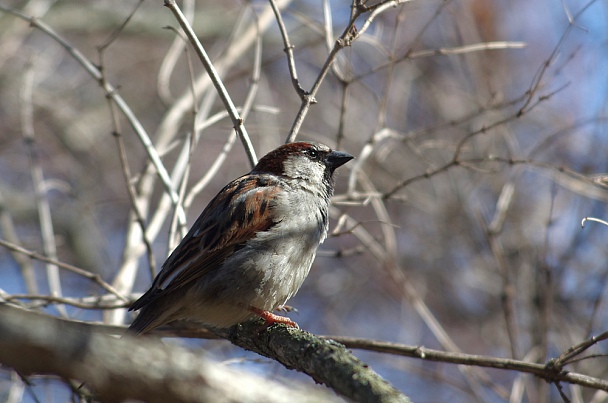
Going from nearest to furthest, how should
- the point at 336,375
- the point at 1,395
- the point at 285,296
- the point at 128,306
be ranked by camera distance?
1. the point at 336,375
2. the point at 128,306
3. the point at 285,296
4. the point at 1,395

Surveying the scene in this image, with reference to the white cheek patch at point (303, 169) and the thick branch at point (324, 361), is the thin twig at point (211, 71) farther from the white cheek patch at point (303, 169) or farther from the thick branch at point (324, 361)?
the thick branch at point (324, 361)

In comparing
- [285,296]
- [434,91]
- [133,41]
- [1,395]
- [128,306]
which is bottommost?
[1,395]

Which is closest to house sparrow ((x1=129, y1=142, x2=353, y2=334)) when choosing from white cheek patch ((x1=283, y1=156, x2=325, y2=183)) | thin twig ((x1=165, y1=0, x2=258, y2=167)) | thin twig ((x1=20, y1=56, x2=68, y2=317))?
white cheek patch ((x1=283, y1=156, x2=325, y2=183))

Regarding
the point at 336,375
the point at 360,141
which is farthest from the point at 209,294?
the point at 360,141

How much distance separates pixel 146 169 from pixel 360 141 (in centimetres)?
332

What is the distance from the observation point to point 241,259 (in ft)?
12.2

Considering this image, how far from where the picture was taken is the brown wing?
12.0 ft

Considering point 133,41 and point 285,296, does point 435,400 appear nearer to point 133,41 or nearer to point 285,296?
point 285,296

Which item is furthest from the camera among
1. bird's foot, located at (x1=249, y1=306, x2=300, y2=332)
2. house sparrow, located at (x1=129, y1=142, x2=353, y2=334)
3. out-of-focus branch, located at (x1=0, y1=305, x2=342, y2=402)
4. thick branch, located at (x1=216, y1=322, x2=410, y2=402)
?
house sparrow, located at (x1=129, y1=142, x2=353, y2=334)

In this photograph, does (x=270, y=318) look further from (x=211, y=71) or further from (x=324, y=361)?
(x=211, y=71)

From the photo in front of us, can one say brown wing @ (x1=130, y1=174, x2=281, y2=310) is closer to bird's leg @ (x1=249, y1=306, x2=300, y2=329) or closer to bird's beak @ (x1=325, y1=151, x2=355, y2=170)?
bird's leg @ (x1=249, y1=306, x2=300, y2=329)

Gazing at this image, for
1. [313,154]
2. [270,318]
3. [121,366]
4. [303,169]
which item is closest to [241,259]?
[270,318]

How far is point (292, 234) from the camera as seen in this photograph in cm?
379

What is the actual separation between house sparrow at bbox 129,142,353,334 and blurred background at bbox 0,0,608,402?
1.04 metres
